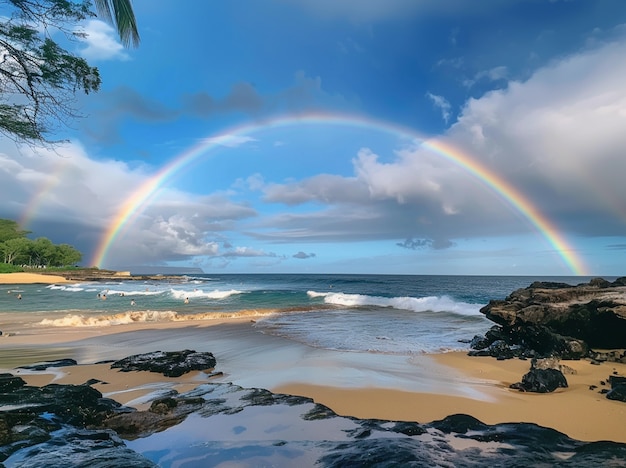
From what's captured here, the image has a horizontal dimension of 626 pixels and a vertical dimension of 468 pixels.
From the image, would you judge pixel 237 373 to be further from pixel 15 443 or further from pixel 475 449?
pixel 475 449

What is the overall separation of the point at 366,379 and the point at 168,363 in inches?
218

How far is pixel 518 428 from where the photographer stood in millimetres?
5305

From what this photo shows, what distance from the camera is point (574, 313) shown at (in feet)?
42.0

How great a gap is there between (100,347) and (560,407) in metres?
15.4

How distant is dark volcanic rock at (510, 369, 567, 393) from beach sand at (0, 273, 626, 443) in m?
0.18

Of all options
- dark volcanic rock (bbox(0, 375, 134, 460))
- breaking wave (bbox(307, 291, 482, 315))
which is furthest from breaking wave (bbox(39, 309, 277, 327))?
dark volcanic rock (bbox(0, 375, 134, 460))

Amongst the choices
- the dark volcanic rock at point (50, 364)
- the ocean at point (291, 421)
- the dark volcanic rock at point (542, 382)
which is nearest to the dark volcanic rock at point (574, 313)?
the ocean at point (291, 421)

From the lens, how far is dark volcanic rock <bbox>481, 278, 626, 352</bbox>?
1170 centimetres

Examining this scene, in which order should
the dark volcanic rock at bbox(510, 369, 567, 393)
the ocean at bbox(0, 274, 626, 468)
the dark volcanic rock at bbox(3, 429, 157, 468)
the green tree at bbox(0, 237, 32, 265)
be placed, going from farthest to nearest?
the green tree at bbox(0, 237, 32, 265), the dark volcanic rock at bbox(510, 369, 567, 393), the ocean at bbox(0, 274, 626, 468), the dark volcanic rock at bbox(3, 429, 157, 468)

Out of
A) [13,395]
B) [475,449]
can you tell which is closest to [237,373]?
[13,395]

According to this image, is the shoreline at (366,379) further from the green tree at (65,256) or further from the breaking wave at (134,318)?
the green tree at (65,256)

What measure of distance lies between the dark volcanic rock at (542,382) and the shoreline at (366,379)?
8.4 inches

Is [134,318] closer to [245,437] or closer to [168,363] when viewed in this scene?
[168,363]

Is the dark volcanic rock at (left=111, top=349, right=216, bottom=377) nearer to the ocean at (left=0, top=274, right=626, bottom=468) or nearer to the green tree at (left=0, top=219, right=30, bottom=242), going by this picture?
the ocean at (left=0, top=274, right=626, bottom=468)
